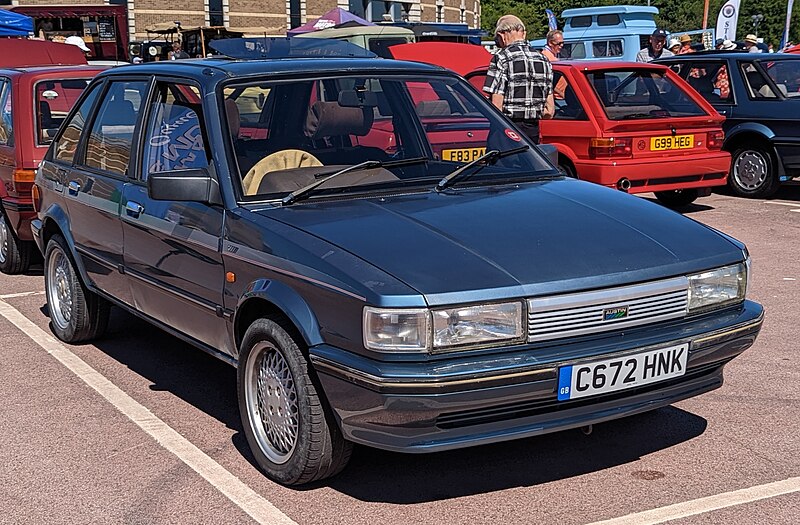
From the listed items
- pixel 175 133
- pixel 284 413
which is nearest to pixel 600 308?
pixel 284 413

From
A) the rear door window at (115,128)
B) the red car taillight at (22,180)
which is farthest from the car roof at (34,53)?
the rear door window at (115,128)

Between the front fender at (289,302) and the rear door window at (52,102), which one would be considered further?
the rear door window at (52,102)

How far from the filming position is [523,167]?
16.7 feet

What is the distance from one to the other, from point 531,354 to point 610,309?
35cm

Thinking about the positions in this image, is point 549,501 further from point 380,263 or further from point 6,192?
point 6,192

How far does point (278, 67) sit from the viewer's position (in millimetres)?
5016

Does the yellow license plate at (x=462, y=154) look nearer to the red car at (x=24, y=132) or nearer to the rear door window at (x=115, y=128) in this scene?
the rear door window at (x=115, y=128)

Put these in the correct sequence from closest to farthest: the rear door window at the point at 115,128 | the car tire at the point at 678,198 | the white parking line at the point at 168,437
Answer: the white parking line at the point at 168,437, the rear door window at the point at 115,128, the car tire at the point at 678,198

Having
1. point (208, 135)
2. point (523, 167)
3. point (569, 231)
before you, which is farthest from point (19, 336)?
point (569, 231)

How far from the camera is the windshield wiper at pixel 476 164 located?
4.72 meters

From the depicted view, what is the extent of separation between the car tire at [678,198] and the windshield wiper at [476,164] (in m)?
6.77

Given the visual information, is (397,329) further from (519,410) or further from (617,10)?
(617,10)

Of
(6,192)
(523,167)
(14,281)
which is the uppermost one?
(523,167)

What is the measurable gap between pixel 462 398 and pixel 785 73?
9.90m
